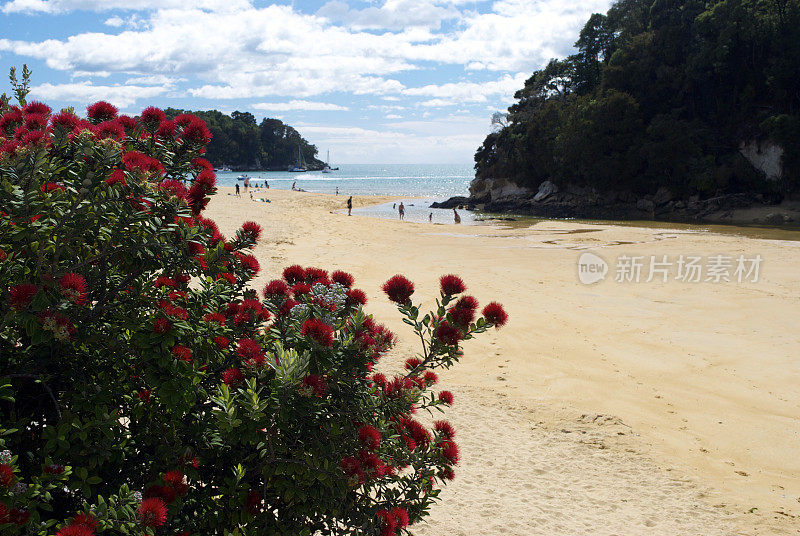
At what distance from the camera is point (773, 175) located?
39594 millimetres

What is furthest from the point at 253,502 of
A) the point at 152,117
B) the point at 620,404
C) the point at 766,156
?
the point at 766,156

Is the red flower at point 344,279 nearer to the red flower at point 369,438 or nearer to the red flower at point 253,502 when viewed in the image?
the red flower at point 369,438

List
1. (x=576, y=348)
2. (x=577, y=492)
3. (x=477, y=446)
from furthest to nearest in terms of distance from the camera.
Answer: (x=576, y=348) → (x=477, y=446) → (x=577, y=492)

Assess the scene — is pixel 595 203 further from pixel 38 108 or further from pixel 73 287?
pixel 73 287

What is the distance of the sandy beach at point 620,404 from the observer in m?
4.97

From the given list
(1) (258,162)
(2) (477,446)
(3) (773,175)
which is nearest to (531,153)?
(3) (773,175)

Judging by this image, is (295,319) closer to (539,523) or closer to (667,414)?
(539,523)

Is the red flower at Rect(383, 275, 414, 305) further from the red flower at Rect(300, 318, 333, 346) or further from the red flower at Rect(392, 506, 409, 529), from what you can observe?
the red flower at Rect(392, 506, 409, 529)

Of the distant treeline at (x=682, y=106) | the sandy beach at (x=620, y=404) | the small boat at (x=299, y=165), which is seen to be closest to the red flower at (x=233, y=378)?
the sandy beach at (x=620, y=404)

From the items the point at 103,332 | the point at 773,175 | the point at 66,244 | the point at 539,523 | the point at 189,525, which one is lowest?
the point at 539,523

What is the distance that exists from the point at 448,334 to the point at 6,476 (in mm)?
1723

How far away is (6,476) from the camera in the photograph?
5.77 feet

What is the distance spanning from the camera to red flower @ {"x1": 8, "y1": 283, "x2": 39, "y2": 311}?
6.27 ft

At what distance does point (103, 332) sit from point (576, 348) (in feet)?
26.8
